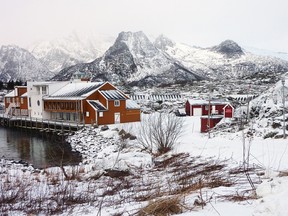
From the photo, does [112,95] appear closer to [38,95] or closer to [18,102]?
[38,95]

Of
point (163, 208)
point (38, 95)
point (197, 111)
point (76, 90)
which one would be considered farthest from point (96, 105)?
point (163, 208)

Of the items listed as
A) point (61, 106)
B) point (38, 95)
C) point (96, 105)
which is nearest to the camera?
point (96, 105)

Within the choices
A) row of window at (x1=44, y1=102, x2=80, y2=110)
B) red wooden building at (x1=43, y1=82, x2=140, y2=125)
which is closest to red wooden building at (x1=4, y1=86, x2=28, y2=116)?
row of window at (x1=44, y1=102, x2=80, y2=110)

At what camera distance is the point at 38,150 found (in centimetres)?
2538

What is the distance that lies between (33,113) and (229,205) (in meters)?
45.0

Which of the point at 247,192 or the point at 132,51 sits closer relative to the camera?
the point at 247,192

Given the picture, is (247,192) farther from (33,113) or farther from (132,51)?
(132,51)

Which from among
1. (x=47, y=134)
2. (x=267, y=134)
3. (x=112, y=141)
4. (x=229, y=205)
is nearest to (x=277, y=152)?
(x=267, y=134)

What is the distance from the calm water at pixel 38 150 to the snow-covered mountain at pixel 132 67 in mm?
111088

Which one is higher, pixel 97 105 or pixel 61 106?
pixel 97 105

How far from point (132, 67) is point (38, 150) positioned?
14279 centimetres

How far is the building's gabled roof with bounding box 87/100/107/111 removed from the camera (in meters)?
34.9

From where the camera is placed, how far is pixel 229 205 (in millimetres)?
3820

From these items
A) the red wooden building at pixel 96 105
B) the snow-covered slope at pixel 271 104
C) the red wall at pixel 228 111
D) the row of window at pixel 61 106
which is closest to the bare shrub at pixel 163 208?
the snow-covered slope at pixel 271 104
